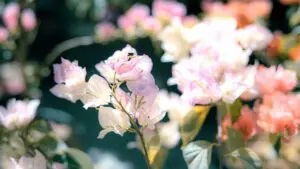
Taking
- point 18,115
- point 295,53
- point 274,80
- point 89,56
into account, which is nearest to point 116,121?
point 18,115

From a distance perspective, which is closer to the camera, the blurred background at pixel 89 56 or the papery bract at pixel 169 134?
the papery bract at pixel 169 134

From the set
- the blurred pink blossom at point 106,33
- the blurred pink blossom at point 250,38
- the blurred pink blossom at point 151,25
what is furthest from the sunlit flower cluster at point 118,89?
the blurred pink blossom at point 106,33

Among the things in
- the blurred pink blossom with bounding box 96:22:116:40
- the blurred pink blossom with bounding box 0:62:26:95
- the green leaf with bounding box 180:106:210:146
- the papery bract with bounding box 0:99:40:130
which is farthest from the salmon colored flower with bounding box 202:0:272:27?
the blurred pink blossom with bounding box 0:62:26:95

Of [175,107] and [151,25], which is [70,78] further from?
[151,25]

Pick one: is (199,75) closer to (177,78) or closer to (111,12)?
(177,78)

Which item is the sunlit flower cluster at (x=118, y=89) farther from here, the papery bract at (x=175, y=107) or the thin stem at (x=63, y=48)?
the thin stem at (x=63, y=48)

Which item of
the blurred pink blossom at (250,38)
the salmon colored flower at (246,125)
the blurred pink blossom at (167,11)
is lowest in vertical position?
the blurred pink blossom at (167,11)

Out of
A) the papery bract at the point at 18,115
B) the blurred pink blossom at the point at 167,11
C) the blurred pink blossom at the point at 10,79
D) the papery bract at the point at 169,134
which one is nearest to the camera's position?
the papery bract at the point at 18,115
